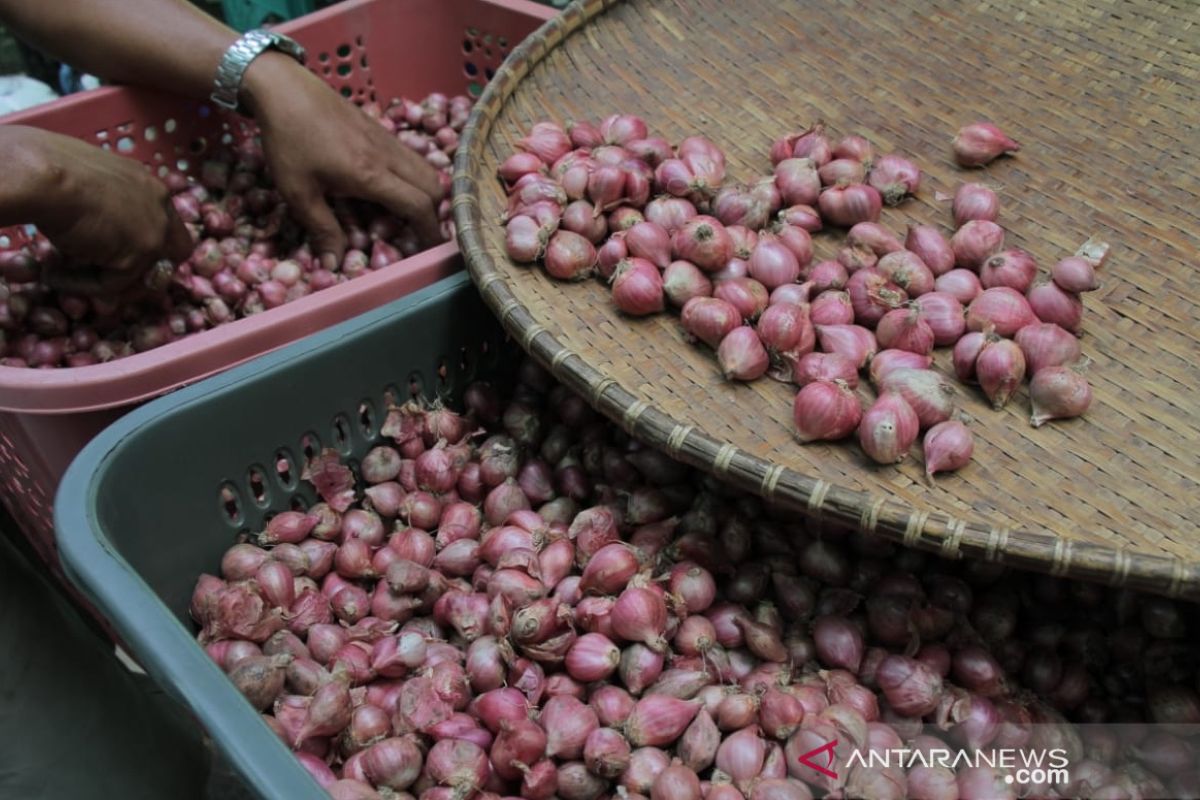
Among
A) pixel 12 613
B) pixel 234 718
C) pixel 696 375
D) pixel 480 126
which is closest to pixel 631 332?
pixel 696 375

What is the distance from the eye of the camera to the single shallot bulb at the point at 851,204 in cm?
112

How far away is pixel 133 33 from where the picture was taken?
126 centimetres

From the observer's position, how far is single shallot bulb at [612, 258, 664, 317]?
1008 millimetres

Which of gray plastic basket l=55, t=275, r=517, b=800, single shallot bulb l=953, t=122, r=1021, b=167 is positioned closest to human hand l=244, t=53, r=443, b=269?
gray plastic basket l=55, t=275, r=517, b=800

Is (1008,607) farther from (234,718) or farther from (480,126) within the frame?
(480,126)

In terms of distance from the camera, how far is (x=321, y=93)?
1.23 meters

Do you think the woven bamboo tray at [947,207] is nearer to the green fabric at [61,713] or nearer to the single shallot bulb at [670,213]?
the single shallot bulb at [670,213]

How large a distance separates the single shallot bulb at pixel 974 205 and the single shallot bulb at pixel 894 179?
0.06 meters

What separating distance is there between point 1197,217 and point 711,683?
74 centimetres

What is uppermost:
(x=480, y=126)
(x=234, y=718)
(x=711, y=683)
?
(x=480, y=126)

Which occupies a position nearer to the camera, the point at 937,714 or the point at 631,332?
the point at 937,714

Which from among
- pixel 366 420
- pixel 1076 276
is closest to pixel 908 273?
pixel 1076 276

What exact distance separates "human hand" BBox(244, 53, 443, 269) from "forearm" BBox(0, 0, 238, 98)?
8 cm

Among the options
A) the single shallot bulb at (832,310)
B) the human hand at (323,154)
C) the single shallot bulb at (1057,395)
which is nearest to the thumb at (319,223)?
the human hand at (323,154)
